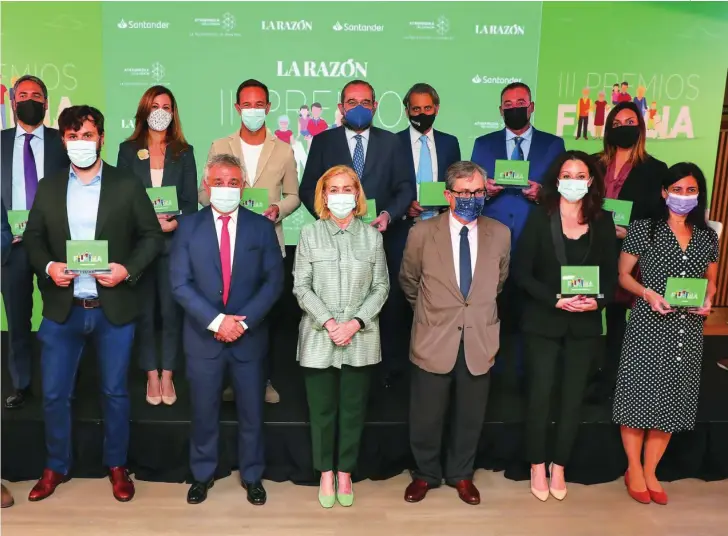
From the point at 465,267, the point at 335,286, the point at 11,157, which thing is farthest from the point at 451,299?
the point at 11,157

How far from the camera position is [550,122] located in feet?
18.8

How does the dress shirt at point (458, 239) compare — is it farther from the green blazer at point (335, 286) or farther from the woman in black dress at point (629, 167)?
the woman in black dress at point (629, 167)

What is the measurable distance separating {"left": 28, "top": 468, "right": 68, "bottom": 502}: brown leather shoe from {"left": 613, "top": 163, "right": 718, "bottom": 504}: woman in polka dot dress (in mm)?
2767

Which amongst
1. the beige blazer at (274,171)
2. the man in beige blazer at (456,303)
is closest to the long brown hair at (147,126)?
the beige blazer at (274,171)

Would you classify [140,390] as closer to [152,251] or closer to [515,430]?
[152,251]

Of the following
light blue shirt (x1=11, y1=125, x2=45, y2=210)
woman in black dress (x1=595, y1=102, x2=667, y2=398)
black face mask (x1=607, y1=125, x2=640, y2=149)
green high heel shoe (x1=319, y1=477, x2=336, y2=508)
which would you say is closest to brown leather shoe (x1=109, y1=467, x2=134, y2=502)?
green high heel shoe (x1=319, y1=477, x2=336, y2=508)

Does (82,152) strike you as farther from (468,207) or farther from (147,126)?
(468,207)

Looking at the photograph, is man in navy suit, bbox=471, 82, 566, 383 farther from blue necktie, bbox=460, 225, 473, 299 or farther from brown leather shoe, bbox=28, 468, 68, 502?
brown leather shoe, bbox=28, 468, 68, 502

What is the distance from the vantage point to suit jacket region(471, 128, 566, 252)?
3.71 m

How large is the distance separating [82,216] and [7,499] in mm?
1390

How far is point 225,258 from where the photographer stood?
2979 millimetres

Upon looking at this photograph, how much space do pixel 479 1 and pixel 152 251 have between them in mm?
3766

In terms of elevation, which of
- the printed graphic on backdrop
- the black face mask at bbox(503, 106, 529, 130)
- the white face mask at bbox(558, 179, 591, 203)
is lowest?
the white face mask at bbox(558, 179, 591, 203)

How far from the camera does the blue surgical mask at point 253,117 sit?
3506mm
